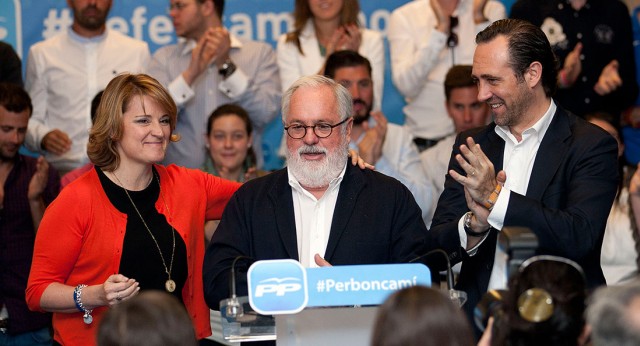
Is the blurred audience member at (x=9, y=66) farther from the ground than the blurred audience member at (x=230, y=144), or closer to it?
farther from the ground

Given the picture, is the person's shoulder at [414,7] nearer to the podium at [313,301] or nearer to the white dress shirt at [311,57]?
the white dress shirt at [311,57]

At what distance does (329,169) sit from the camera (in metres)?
4.05

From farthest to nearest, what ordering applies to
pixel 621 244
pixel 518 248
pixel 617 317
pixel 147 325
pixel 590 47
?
pixel 590 47
pixel 621 244
pixel 518 248
pixel 147 325
pixel 617 317

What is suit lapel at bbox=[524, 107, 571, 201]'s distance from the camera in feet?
12.4

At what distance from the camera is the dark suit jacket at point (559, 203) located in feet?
11.7

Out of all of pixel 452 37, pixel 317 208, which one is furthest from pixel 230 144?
pixel 317 208

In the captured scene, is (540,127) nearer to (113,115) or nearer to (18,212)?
(113,115)

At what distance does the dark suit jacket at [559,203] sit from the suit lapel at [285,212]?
0.55 m

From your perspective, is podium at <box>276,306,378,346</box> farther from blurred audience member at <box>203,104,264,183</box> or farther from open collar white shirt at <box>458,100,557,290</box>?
blurred audience member at <box>203,104,264,183</box>

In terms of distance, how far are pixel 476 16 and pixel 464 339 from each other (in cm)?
455

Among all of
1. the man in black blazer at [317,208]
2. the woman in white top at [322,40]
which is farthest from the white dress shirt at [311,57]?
the man in black blazer at [317,208]

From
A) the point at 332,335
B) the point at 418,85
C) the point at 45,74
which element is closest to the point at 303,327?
the point at 332,335

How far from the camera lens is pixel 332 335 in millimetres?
3250

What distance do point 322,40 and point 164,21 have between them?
3.81ft
